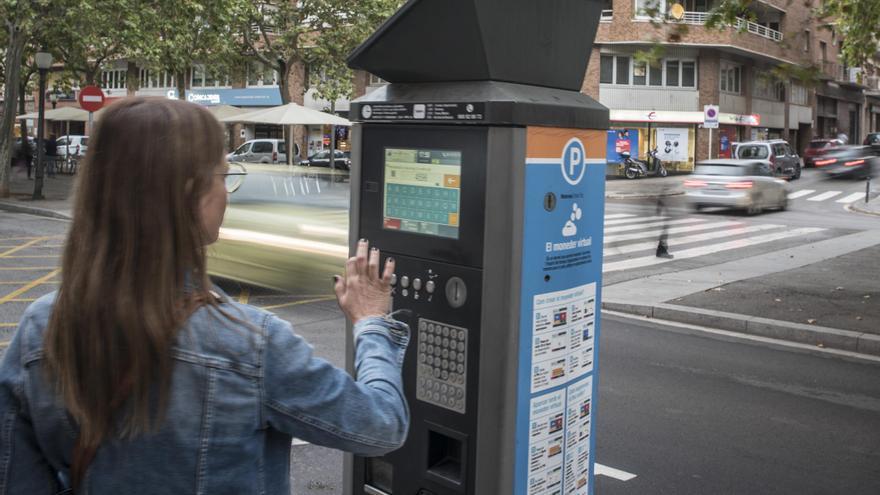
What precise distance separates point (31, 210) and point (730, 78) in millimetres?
36198

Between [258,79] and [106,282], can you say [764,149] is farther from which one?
[106,282]

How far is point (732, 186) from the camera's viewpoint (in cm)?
2244

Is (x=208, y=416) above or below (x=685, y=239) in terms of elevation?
above

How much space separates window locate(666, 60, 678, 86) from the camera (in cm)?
4366

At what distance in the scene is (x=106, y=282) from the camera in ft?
5.06

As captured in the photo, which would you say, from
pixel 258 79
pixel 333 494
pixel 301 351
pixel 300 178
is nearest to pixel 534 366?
pixel 301 351

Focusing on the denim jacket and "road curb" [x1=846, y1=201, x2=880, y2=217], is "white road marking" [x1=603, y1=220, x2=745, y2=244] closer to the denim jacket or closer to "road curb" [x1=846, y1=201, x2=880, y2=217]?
"road curb" [x1=846, y1=201, x2=880, y2=217]

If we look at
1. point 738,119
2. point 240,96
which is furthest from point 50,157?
point 738,119

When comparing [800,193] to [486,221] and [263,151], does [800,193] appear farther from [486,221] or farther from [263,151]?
[486,221]

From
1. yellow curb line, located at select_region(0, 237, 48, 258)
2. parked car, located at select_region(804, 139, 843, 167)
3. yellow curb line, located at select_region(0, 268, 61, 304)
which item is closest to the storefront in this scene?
parked car, located at select_region(804, 139, 843, 167)

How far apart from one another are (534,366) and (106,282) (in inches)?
58.1

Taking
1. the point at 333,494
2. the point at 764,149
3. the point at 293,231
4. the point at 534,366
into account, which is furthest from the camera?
the point at 764,149

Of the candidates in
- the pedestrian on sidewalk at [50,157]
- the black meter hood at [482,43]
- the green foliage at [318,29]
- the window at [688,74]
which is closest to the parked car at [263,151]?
the green foliage at [318,29]

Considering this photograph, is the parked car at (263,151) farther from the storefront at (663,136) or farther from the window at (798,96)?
the window at (798,96)
